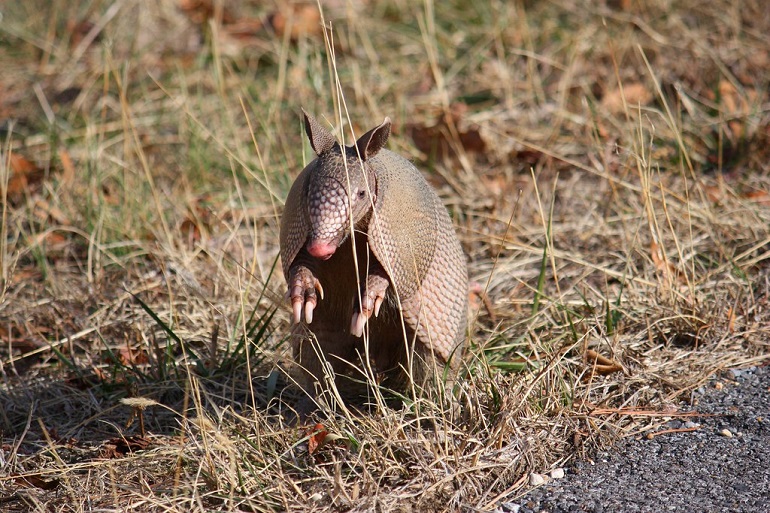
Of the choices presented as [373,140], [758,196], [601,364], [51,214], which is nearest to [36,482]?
[373,140]

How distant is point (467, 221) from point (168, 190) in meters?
1.98

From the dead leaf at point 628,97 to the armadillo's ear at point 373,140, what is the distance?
3.33 meters

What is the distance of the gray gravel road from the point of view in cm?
286

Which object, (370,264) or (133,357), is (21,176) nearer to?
(133,357)

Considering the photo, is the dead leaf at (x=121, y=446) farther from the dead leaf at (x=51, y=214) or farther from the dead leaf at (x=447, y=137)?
the dead leaf at (x=447, y=137)

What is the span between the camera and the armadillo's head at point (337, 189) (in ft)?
9.64

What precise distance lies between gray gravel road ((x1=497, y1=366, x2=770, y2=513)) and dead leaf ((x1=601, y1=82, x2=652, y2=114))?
2.96 meters

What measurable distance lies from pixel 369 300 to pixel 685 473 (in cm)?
126

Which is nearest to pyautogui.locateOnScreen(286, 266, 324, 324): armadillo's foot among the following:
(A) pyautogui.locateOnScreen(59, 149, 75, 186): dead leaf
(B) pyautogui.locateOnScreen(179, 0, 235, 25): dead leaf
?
(A) pyautogui.locateOnScreen(59, 149, 75, 186): dead leaf

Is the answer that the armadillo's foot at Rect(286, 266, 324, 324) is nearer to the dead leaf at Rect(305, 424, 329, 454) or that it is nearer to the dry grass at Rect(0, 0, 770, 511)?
the dry grass at Rect(0, 0, 770, 511)

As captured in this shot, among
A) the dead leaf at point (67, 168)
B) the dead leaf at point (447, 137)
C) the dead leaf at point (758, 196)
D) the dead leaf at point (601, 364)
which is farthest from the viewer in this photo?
the dead leaf at point (447, 137)

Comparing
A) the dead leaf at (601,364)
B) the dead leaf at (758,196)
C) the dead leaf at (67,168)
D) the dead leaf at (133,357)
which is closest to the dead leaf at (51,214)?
the dead leaf at (67,168)

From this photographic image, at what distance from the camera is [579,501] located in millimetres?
2893

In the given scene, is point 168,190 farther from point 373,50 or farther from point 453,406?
point 453,406
